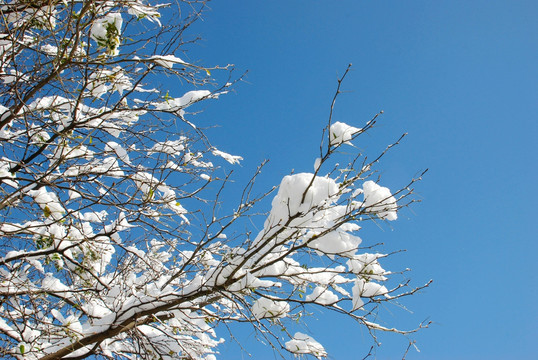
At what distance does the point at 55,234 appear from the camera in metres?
3.61

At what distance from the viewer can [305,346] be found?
10.4 ft

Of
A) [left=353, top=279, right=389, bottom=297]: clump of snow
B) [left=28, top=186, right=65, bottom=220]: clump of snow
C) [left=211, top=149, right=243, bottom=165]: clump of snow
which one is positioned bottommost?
[left=353, top=279, right=389, bottom=297]: clump of snow

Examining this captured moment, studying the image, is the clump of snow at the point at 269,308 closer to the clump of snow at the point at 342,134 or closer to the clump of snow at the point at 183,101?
the clump of snow at the point at 342,134

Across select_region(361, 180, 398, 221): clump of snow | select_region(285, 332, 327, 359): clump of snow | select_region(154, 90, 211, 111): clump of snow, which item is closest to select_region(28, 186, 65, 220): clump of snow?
select_region(154, 90, 211, 111): clump of snow

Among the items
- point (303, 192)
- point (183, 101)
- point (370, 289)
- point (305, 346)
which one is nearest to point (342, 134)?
point (303, 192)

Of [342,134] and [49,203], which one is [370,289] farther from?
[49,203]

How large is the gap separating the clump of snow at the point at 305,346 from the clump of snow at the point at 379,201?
46.4 inches

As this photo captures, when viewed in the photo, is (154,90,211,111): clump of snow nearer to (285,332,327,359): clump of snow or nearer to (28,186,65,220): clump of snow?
(28,186,65,220): clump of snow

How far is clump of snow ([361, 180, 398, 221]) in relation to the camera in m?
2.73

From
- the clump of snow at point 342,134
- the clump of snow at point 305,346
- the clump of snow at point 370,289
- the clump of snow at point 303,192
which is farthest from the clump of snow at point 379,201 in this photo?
the clump of snow at point 305,346

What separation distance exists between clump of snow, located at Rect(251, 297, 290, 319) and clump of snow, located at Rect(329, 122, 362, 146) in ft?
4.30

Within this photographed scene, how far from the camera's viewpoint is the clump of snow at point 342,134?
8.24 feet

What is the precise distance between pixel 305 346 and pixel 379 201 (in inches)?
52.2

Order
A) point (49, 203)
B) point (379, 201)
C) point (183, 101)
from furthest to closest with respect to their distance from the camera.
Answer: point (183, 101) < point (49, 203) < point (379, 201)
